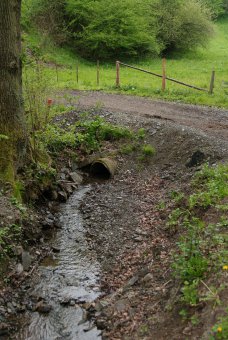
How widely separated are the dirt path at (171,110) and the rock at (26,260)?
6.30 m

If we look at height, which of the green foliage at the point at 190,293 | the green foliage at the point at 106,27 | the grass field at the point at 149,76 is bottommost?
the green foliage at the point at 190,293

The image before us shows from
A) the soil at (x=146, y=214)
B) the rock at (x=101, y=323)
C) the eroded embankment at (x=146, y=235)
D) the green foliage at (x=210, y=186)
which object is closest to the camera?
the eroded embankment at (x=146, y=235)

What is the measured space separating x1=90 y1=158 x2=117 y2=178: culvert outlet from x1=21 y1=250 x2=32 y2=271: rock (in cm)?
436

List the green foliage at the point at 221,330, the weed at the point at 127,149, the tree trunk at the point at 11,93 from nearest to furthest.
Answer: the green foliage at the point at 221,330 < the tree trunk at the point at 11,93 < the weed at the point at 127,149

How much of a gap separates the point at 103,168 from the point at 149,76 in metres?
12.6

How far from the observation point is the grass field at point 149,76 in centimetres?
1692

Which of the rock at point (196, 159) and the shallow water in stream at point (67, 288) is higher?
the rock at point (196, 159)

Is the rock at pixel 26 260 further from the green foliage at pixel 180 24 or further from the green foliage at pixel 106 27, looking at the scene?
the green foliage at pixel 180 24

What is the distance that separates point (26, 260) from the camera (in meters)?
7.50

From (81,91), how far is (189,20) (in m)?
18.2

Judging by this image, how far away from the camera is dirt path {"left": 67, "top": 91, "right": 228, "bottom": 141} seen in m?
12.7

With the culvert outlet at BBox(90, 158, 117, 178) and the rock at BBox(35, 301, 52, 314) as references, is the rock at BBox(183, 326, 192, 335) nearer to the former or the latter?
the rock at BBox(35, 301, 52, 314)

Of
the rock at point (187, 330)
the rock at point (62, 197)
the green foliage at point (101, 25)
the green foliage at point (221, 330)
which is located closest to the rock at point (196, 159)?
the rock at point (62, 197)

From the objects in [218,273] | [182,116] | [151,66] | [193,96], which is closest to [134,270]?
[218,273]
